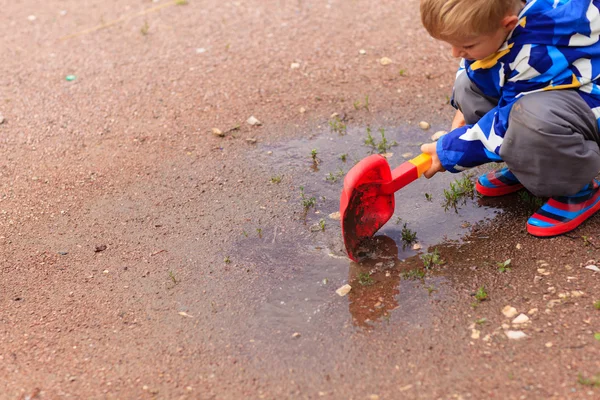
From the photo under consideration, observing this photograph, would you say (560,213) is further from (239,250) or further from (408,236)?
(239,250)

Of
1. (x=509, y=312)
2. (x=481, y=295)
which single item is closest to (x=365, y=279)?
(x=481, y=295)

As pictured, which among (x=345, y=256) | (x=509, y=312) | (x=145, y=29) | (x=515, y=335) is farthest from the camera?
(x=145, y=29)

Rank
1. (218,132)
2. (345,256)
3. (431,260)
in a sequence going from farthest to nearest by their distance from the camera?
(218,132)
(345,256)
(431,260)

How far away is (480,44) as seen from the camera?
2549 millimetres

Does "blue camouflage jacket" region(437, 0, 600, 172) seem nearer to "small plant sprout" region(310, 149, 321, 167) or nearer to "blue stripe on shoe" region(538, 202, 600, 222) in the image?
"blue stripe on shoe" region(538, 202, 600, 222)

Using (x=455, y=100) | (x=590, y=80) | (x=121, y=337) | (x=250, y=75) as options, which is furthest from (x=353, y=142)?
(x=121, y=337)

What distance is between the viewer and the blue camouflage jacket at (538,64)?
8.21 feet

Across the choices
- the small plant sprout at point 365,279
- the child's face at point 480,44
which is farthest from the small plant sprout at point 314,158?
the child's face at point 480,44

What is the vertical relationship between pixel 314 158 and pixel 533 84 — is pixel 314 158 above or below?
below

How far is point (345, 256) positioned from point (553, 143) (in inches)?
37.2

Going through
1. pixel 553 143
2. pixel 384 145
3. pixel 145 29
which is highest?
pixel 553 143

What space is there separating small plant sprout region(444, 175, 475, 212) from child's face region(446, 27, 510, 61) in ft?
2.49

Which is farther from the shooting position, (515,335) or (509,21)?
(509,21)

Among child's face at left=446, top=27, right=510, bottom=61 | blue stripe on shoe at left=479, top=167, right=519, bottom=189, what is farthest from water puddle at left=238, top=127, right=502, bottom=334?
child's face at left=446, top=27, right=510, bottom=61
